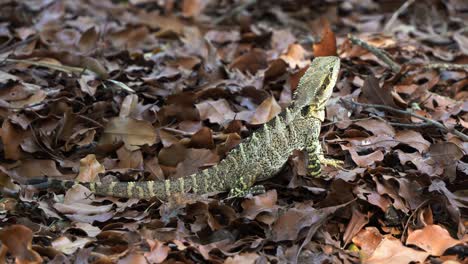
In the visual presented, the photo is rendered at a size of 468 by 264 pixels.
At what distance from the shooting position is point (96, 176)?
5.04 meters

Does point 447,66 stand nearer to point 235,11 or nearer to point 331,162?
point 331,162

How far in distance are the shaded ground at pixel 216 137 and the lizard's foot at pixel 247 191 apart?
13cm

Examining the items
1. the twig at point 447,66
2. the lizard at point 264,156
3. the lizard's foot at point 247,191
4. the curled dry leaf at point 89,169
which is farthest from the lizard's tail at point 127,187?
the twig at point 447,66

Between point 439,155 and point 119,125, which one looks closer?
point 439,155

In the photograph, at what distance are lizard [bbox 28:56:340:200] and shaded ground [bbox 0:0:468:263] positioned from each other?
0.38 ft

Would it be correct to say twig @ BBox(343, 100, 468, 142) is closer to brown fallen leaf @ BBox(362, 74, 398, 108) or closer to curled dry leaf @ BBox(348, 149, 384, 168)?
brown fallen leaf @ BBox(362, 74, 398, 108)

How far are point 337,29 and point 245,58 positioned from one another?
2404 mm

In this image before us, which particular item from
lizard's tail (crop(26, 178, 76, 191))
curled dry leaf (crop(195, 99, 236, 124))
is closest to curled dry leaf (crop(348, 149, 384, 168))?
curled dry leaf (crop(195, 99, 236, 124))

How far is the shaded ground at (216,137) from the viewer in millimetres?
4133

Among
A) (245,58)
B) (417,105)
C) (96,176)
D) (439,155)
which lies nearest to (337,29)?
(245,58)

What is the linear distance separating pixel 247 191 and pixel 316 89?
3.59ft

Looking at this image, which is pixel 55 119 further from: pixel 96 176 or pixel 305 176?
pixel 305 176

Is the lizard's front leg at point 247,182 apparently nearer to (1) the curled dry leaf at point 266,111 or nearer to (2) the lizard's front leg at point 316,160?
(2) the lizard's front leg at point 316,160

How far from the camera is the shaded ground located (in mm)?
4133
